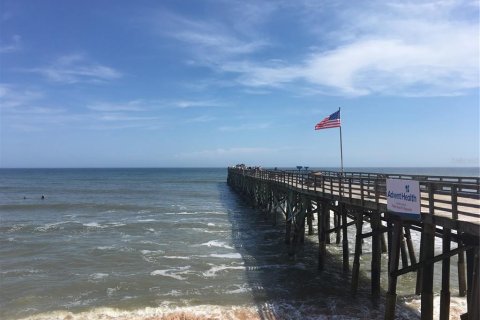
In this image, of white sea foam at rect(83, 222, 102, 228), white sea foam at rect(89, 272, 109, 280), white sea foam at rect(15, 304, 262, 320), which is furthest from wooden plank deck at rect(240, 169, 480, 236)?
white sea foam at rect(83, 222, 102, 228)

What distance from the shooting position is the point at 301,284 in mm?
15094

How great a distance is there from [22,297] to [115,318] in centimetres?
405

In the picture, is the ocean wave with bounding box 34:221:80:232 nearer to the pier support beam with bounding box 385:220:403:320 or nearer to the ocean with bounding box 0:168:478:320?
the ocean with bounding box 0:168:478:320

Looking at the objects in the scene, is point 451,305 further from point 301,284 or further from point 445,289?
point 301,284

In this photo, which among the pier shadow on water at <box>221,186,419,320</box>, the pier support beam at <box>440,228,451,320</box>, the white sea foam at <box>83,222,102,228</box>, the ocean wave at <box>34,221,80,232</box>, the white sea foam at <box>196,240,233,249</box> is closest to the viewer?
the pier support beam at <box>440,228,451,320</box>

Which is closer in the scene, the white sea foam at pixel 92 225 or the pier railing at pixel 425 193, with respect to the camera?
the pier railing at pixel 425 193

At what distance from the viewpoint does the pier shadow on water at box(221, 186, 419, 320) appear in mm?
12453

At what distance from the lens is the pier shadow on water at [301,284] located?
1245 cm

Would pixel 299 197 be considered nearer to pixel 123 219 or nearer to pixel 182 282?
pixel 182 282

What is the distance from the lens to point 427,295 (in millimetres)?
10250

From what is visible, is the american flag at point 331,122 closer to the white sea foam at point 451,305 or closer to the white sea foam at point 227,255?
the white sea foam at point 227,255

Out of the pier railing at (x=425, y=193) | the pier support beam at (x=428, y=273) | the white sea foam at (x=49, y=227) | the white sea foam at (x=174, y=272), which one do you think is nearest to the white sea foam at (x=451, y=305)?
the pier support beam at (x=428, y=273)

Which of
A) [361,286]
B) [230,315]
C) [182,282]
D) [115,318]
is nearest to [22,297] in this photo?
[115,318]

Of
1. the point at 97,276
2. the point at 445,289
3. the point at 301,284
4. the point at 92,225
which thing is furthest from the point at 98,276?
the point at 92,225
